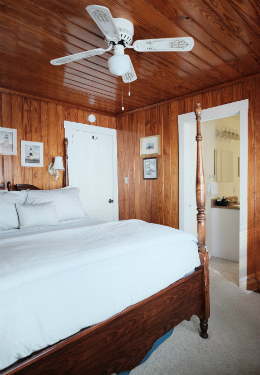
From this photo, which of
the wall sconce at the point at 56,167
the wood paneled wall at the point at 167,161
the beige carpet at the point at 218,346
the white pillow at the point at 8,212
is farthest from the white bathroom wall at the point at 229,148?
the white pillow at the point at 8,212

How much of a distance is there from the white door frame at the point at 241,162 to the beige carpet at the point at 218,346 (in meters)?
0.56

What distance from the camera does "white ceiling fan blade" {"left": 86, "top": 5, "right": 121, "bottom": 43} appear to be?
133 cm

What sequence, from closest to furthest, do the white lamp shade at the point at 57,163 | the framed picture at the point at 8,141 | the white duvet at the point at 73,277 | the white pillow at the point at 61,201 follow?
the white duvet at the point at 73,277 < the white pillow at the point at 61,201 < the framed picture at the point at 8,141 < the white lamp shade at the point at 57,163

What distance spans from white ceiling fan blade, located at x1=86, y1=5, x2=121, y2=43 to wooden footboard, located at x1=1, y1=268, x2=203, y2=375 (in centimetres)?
166

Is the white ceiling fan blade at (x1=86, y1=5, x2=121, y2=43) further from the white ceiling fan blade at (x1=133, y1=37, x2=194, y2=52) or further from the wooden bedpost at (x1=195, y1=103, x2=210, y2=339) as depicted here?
the wooden bedpost at (x1=195, y1=103, x2=210, y2=339)

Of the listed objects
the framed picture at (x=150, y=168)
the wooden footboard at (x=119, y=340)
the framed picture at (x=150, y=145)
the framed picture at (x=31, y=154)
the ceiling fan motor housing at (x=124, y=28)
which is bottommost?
the wooden footboard at (x=119, y=340)

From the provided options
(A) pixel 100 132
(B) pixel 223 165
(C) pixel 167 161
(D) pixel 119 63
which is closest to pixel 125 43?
(D) pixel 119 63

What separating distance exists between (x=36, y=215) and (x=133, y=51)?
1.75 metres

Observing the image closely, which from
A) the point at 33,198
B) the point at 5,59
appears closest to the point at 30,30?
the point at 5,59

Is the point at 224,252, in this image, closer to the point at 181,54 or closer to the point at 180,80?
the point at 180,80

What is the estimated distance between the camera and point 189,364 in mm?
1673

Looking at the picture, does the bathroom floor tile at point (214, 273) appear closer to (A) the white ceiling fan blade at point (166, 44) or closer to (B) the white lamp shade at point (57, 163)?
(B) the white lamp shade at point (57, 163)

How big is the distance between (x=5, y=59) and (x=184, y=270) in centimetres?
250

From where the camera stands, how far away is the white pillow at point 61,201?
8.68 feet
